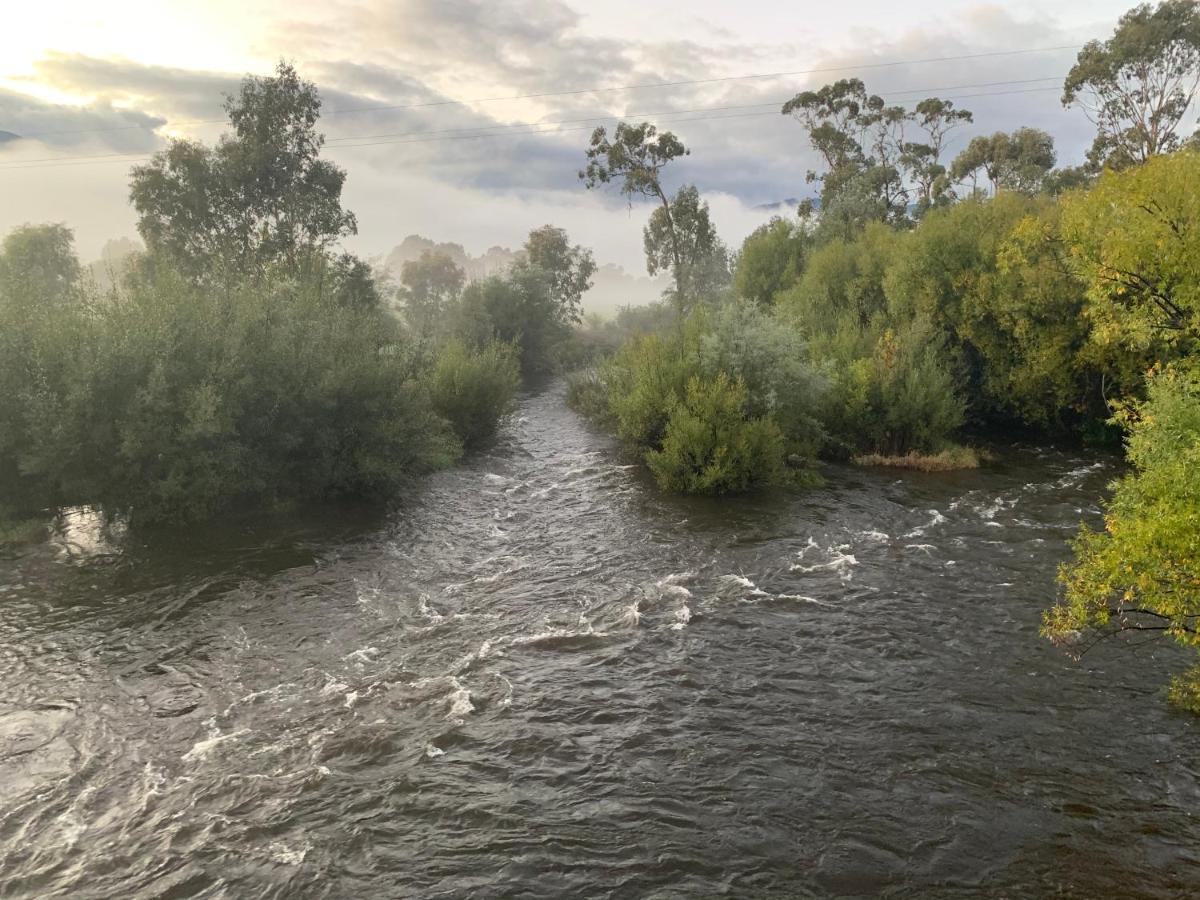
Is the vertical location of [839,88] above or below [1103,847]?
above

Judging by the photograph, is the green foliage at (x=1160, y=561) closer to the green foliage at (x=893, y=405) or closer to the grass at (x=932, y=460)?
the grass at (x=932, y=460)

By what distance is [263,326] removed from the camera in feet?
76.5

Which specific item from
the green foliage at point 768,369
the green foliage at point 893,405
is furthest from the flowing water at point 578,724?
the green foliage at point 893,405

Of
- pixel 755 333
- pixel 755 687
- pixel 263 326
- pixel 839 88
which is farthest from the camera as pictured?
pixel 839 88

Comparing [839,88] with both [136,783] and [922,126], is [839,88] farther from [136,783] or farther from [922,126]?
[136,783]

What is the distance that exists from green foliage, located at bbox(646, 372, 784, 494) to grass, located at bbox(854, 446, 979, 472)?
5.90 m

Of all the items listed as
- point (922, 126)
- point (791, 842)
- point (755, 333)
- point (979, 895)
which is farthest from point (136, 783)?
point (922, 126)

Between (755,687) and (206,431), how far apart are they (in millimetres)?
15623

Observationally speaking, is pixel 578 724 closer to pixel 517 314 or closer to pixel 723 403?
pixel 723 403

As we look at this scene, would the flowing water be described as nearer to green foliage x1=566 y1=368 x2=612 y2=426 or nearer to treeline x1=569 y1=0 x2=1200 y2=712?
treeline x1=569 y1=0 x2=1200 y2=712

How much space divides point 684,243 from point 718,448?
46.3 meters

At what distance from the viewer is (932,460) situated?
93.5 ft

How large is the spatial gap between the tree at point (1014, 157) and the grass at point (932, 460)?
38434 millimetres

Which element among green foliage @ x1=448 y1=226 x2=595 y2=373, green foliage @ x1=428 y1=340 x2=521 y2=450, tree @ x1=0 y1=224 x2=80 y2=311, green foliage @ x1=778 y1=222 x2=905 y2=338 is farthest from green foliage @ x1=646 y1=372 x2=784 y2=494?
tree @ x1=0 y1=224 x2=80 y2=311
